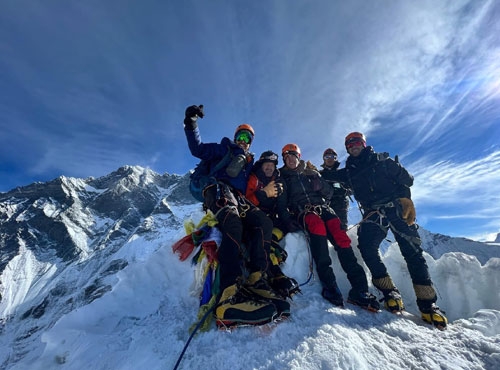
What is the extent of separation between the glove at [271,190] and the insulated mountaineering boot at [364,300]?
89.4 inches

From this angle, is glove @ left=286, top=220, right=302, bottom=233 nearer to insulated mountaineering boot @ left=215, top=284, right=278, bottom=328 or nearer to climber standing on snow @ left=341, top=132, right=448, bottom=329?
climber standing on snow @ left=341, top=132, right=448, bottom=329

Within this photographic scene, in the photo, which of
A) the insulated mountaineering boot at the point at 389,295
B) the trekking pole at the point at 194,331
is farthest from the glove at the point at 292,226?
the trekking pole at the point at 194,331

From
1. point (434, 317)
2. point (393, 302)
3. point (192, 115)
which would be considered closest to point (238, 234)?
point (192, 115)

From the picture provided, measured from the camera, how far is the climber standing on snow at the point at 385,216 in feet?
15.3

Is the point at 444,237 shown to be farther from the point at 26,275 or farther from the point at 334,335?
the point at 26,275

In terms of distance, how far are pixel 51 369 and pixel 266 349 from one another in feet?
8.07

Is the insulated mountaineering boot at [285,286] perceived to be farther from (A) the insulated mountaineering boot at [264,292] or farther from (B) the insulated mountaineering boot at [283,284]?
(A) the insulated mountaineering boot at [264,292]

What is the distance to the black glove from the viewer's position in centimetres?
503

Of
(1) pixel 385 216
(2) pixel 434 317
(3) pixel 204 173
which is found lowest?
(2) pixel 434 317

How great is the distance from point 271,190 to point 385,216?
2.49 meters

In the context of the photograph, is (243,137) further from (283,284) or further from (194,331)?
(194,331)

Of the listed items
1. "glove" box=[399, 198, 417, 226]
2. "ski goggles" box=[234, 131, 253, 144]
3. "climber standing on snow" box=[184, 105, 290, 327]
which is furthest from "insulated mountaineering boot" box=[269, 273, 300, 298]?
"ski goggles" box=[234, 131, 253, 144]

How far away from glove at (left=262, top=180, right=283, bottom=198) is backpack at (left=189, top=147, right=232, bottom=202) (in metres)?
0.97

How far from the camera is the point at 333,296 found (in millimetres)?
4219
